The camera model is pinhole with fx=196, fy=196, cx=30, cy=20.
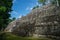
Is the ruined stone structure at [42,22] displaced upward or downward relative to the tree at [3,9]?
downward

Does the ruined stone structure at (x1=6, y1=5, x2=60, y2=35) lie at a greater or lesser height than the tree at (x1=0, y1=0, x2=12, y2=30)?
lesser

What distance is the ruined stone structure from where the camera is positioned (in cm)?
2722

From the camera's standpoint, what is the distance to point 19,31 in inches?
1129

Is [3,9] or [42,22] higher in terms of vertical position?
[3,9]

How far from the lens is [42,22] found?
28234 millimetres

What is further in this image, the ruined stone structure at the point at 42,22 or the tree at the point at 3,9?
the tree at the point at 3,9

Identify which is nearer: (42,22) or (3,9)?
(42,22)

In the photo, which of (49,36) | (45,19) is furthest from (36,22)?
(49,36)

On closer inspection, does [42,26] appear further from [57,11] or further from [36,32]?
[57,11]

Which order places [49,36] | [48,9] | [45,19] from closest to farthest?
[49,36] < [45,19] < [48,9]

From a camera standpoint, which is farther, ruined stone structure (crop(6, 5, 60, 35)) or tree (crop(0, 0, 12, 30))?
tree (crop(0, 0, 12, 30))

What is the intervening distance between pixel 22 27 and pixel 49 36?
4.64 metres

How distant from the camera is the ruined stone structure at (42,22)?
1072 inches

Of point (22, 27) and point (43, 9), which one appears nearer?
point (22, 27)
